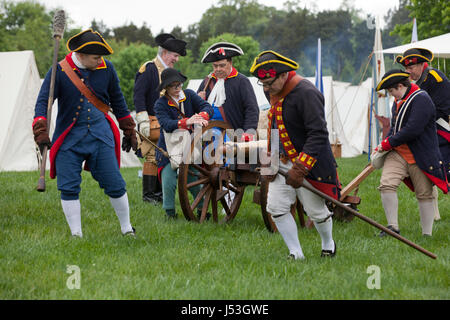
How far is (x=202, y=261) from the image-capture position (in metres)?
4.13

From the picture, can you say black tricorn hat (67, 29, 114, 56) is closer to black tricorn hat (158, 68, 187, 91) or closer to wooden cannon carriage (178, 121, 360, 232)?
black tricorn hat (158, 68, 187, 91)

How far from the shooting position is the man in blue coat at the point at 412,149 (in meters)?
4.98

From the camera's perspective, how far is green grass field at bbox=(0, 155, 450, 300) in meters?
3.40

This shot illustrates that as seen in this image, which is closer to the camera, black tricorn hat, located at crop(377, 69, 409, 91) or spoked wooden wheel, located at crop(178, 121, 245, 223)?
black tricorn hat, located at crop(377, 69, 409, 91)

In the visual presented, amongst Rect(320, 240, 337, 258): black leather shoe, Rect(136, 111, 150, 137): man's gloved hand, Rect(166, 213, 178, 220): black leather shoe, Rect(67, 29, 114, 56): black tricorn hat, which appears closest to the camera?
Rect(320, 240, 337, 258): black leather shoe

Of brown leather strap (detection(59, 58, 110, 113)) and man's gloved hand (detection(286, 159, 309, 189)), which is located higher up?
brown leather strap (detection(59, 58, 110, 113))

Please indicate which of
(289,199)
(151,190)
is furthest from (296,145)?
(151,190)

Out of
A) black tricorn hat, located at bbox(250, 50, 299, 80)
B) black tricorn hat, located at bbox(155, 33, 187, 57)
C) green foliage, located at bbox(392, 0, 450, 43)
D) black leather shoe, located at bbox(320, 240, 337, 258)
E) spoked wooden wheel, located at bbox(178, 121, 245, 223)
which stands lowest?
black leather shoe, located at bbox(320, 240, 337, 258)

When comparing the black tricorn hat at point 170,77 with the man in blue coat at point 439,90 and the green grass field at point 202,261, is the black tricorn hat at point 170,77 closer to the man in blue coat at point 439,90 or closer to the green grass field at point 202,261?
the green grass field at point 202,261

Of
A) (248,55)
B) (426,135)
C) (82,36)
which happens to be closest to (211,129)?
(82,36)

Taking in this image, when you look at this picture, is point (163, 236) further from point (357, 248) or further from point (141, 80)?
point (141, 80)

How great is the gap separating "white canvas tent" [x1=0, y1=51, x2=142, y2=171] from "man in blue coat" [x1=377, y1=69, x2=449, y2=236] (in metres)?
8.19

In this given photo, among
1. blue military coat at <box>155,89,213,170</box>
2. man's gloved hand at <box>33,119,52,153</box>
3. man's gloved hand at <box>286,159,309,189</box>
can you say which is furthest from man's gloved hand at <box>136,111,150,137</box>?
man's gloved hand at <box>286,159,309,189</box>
